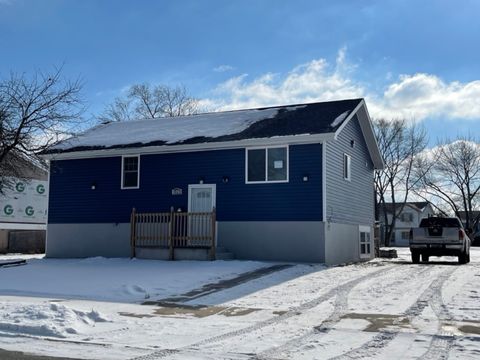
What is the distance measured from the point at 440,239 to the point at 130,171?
38.0ft

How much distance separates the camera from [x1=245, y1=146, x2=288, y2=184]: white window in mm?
18625

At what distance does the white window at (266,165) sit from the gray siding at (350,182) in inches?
56.9

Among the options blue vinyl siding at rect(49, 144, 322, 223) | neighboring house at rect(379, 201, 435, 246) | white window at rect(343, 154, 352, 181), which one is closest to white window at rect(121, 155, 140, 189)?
blue vinyl siding at rect(49, 144, 322, 223)

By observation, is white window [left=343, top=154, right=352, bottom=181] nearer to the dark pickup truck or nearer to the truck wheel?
the dark pickup truck

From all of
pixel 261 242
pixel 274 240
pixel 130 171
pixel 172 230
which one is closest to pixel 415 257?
pixel 274 240

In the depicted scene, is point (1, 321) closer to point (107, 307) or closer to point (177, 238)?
point (107, 307)

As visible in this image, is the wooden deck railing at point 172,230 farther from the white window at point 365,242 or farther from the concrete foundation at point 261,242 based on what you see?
the white window at point 365,242

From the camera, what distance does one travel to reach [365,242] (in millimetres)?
23891

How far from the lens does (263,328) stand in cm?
849

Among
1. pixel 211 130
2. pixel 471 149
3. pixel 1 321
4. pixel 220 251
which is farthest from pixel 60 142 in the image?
pixel 471 149

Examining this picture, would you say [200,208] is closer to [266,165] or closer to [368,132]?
[266,165]

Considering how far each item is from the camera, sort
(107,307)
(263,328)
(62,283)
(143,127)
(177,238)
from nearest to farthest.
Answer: (263,328)
(107,307)
(62,283)
(177,238)
(143,127)

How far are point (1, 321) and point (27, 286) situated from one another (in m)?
5.10

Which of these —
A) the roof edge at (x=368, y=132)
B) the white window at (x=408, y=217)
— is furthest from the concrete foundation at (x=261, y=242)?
the white window at (x=408, y=217)
